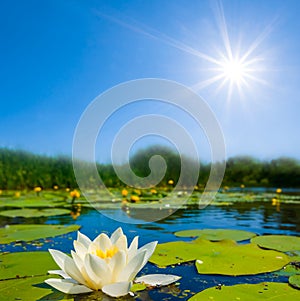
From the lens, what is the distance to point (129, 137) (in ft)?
21.9

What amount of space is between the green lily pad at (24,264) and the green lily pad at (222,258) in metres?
0.79

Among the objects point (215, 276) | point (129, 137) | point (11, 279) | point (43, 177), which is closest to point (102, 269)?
point (11, 279)

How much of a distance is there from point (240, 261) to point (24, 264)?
157 cm

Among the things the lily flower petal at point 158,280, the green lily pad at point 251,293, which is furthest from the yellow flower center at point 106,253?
the green lily pad at point 251,293

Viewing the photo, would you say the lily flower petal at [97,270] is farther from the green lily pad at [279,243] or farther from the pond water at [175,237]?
the green lily pad at [279,243]

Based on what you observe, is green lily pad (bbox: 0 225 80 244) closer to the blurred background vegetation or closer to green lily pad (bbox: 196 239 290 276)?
green lily pad (bbox: 196 239 290 276)

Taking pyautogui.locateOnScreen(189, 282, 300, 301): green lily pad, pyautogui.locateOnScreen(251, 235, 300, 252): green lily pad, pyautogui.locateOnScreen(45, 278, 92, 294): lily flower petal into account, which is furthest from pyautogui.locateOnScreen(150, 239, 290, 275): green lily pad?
pyautogui.locateOnScreen(45, 278, 92, 294): lily flower petal

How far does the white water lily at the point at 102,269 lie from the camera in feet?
5.24

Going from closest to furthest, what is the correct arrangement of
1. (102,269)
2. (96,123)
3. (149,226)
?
1. (102,269)
2. (149,226)
3. (96,123)

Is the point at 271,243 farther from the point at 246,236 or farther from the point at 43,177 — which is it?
the point at 43,177

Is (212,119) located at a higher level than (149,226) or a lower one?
higher

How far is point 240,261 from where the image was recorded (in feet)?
7.67

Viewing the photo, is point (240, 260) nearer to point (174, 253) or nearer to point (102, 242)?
point (174, 253)

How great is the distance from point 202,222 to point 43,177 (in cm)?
907
